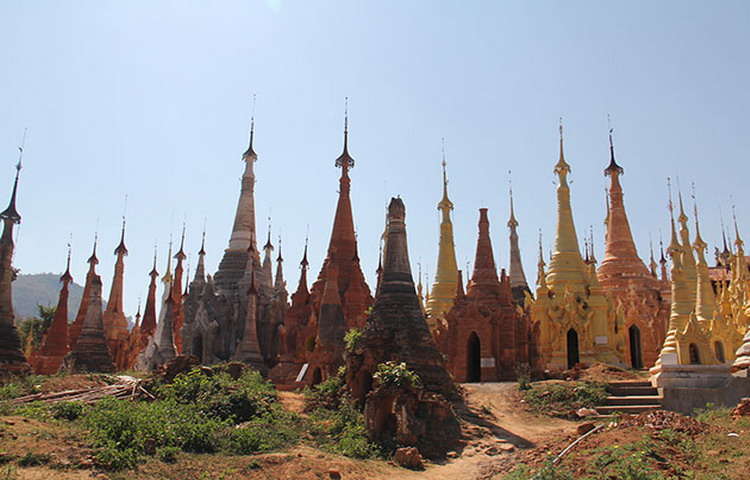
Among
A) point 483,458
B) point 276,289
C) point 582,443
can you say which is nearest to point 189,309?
point 276,289

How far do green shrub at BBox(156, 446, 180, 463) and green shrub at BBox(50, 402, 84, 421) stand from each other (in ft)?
12.5

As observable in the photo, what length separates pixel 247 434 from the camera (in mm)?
14570

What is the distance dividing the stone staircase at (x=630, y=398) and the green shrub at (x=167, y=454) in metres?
12.1

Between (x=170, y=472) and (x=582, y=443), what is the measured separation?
772cm

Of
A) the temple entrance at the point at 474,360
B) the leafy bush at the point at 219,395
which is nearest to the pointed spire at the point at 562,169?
the temple entrance at the point at 474,360

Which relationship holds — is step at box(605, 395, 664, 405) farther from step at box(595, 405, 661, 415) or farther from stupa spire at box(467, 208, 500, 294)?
stupa spire at box(467, 208, 500, 294)

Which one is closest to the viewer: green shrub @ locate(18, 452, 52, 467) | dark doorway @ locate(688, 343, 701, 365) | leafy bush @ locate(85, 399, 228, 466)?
green shrub @ locate(18, 452, 52, 467)

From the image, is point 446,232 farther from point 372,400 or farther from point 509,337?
point 372,400

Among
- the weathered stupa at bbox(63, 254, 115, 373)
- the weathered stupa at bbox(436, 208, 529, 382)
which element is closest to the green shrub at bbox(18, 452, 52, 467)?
the weathered stupa at bbox(63, 254, 115, 373)

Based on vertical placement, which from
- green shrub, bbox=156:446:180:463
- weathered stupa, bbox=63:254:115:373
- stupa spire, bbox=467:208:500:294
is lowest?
green shrub, bbox=156:446:180:463

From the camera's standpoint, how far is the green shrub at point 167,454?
12.7m

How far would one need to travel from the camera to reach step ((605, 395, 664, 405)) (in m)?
20.1

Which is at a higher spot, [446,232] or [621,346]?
[446,232]

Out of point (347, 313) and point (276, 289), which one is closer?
point (347, 313)
